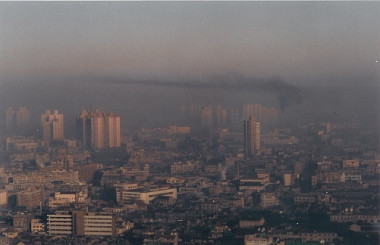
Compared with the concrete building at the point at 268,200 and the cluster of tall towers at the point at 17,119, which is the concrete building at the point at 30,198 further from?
the concrete building at the point at 268,200

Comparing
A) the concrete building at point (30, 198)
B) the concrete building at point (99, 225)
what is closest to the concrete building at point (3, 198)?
the concrete building at point (30, 198)

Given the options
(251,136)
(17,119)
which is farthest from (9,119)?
(251,136)

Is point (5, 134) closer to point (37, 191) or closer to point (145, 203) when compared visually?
point (37, 191)

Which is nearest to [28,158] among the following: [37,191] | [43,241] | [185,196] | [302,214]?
[37,191]

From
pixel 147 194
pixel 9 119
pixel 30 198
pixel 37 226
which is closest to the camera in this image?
pixel 37 226

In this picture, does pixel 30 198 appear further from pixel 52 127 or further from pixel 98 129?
pixel 98 129

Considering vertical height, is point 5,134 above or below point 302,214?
above
